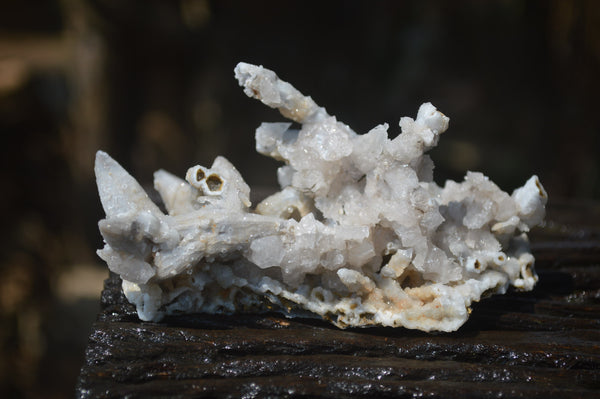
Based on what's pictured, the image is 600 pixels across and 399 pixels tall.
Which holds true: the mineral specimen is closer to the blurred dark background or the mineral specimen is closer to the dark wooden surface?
the dark wooden surface

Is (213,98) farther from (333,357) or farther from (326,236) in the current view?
(333,357)

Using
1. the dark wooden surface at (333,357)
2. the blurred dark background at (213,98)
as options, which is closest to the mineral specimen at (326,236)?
the dark wooden surface at (333,357)

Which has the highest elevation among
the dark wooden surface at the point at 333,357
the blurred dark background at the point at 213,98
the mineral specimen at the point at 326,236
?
the blurred dark background at the point at 213,98

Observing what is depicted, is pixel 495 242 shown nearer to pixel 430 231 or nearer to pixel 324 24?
pixel 430 231

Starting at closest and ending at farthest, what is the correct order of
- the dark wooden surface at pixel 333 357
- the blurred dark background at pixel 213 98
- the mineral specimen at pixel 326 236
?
1. the dark wooden surface at pixel 333 357
2. the mineral specimen at pixel 326 236
3. the blurred dark background at pixel 213 98

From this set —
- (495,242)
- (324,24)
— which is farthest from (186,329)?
(324,24)

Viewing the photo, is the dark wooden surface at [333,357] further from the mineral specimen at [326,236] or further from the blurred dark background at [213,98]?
the blurred dark background at [213,98]

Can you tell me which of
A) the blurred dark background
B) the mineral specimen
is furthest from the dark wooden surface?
the blurred dark background
